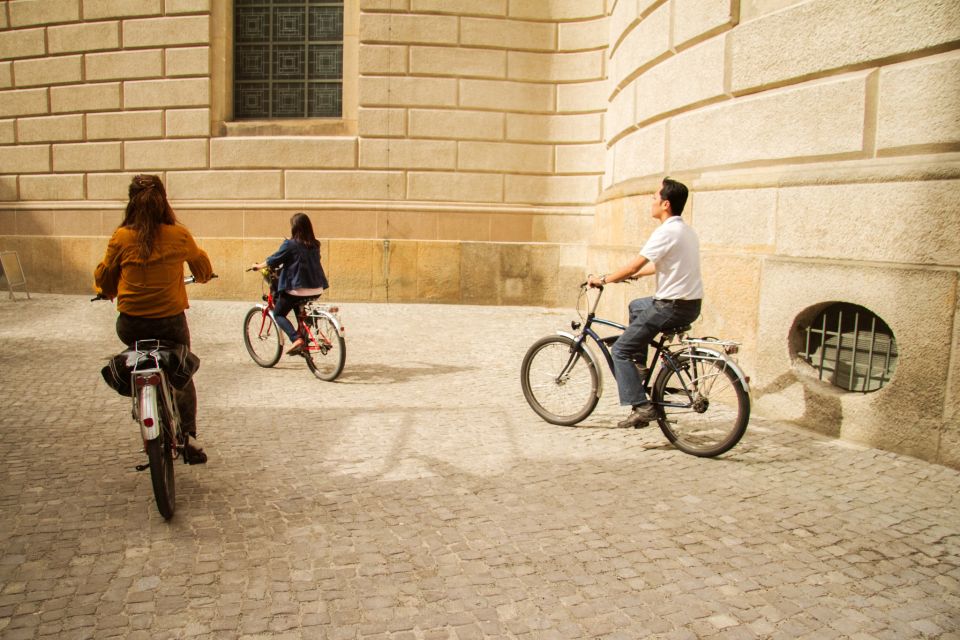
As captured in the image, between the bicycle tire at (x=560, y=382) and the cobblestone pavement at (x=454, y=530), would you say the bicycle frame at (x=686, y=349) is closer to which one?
the bicycle tire at (x=560, y=382)

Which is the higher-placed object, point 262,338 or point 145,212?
point 145,212

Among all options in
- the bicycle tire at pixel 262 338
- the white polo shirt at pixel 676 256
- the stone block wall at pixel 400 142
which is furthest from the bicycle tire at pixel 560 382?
the stone block wall at pixel 400 142

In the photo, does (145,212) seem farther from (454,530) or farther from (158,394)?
(454,530)

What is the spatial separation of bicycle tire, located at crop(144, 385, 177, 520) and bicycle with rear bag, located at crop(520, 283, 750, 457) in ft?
9.07

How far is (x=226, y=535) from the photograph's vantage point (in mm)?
3693

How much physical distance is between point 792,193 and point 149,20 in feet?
37.0

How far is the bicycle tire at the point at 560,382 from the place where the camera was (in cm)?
569

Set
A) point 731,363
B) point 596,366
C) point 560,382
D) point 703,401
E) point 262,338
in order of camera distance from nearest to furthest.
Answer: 1. point 731,363
2. point 703,401
3. point 596,366
4. point 560,382
5. point 262,338

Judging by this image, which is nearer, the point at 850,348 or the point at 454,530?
the point at 454,530

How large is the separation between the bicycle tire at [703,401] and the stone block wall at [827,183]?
0.95 metres

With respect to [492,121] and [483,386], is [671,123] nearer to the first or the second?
[483,386]

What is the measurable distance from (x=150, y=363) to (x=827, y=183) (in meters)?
4.75

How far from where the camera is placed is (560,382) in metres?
5.86

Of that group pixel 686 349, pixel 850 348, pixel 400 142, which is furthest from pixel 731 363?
pixel 400 142
